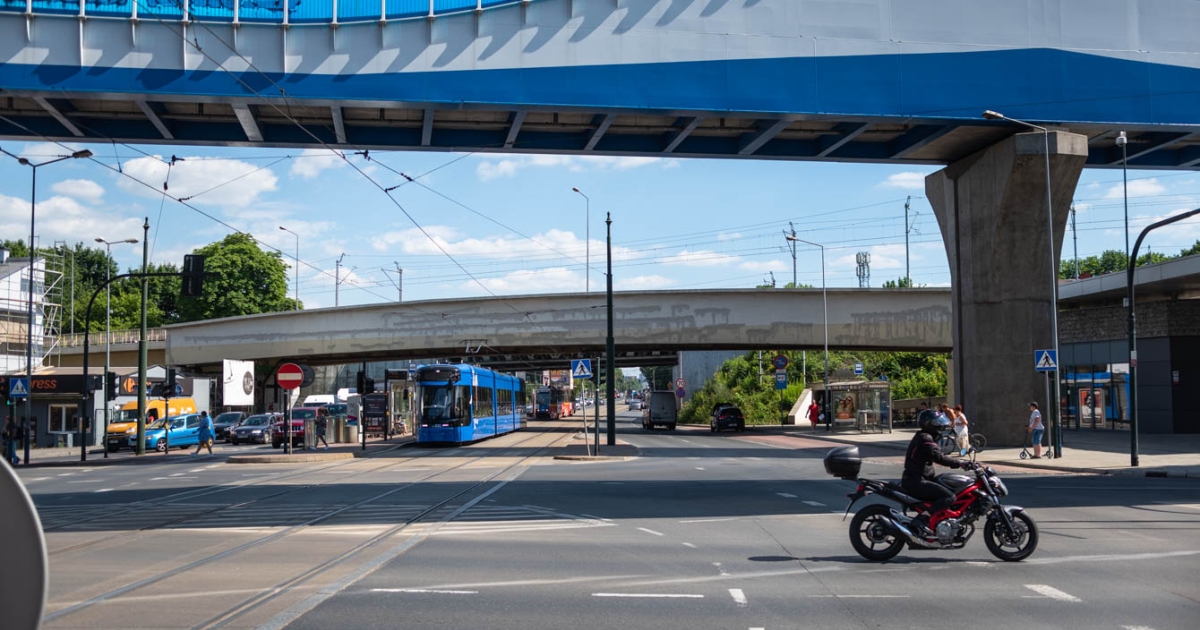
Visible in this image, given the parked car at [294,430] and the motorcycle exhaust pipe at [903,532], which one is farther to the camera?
the parked car at [294,430]

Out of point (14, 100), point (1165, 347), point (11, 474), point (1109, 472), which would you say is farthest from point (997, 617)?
point (1165, 347)

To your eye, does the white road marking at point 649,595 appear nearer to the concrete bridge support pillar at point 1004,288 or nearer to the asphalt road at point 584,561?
the asphalt road at point 584,561

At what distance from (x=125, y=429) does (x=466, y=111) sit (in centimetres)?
3259

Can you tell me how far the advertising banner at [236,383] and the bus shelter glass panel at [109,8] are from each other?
15362mm

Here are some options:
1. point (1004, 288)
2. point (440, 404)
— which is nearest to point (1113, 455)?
point (1004, 288)

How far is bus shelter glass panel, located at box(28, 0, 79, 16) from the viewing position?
762 inches

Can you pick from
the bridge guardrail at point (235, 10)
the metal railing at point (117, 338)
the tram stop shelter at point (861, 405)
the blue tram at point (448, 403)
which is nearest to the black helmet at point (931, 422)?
the bridge guardrail at point (235, 10)

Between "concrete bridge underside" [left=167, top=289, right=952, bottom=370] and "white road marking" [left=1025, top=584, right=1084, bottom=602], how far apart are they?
4283cm

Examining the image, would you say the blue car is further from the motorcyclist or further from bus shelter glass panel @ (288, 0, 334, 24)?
the motorcyclist

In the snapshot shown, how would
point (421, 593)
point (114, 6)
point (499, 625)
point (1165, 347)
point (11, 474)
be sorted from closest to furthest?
point (11, 474), point (499, 625), point (421, 593), point (114, 6), point (1165, 347)

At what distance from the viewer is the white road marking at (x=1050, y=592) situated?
8.79 m

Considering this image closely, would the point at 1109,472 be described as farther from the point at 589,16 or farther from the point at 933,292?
the point at 933,292

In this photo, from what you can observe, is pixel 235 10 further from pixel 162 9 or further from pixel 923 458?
pixel 923 458

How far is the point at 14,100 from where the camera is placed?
21.2m
